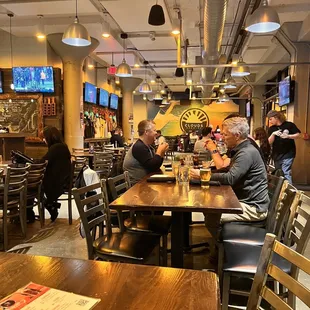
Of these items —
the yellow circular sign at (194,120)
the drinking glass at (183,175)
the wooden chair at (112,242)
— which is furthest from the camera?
the yellow circular sign at (194,120)

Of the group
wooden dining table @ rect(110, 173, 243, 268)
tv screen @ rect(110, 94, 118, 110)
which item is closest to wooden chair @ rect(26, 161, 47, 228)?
wooden dining table @ rect(110, 173, 243, 268)

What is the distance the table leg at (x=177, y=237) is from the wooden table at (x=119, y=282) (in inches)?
49.2

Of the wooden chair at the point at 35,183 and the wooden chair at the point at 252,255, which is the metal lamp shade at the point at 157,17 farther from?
the wooden chair at the point at 252,255

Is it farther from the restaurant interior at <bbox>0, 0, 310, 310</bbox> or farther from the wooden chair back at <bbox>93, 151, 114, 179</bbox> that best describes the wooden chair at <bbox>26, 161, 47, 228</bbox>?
the wooden chair back at <bbox>93, 151, 114, 179</bbox>

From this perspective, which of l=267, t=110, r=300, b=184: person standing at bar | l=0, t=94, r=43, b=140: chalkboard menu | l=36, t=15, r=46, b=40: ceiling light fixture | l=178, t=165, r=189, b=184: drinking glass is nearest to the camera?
l=178, t=165, r=189, b=184: drinking glass

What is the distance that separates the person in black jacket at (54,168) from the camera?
4.69 m

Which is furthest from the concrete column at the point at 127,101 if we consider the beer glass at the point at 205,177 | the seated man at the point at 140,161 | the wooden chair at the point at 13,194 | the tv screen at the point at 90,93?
the beer glass at the point at 205,177

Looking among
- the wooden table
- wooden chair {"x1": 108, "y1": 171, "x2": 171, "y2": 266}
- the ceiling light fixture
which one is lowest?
wooden chair {"x1": 108, "y1": 171, "x2": 171, "y2": 266}

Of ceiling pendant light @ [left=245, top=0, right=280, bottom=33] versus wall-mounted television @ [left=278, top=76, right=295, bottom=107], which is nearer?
ceiling pendant light @ [left=245, top=0, right=280, bottom=33]

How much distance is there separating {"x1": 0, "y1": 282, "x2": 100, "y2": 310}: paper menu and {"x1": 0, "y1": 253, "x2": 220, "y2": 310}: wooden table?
1.2 inches

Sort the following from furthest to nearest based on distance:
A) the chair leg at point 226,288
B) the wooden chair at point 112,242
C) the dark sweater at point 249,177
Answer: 1. the dark sweater at point 249,177
2. the wooden chair at point 112,242
3. the chair leg at point 226,288

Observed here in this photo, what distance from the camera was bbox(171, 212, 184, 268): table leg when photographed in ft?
8.28

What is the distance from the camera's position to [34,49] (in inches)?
317

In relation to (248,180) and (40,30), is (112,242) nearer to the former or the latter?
(248,180)
